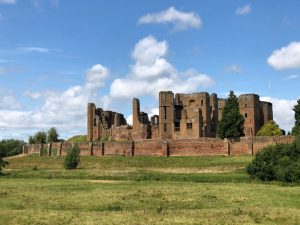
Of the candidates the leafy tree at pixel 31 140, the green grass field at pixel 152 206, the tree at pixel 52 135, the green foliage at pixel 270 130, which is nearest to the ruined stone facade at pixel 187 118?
the green foliage at pixel 270 130

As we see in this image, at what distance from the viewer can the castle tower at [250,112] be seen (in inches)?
3600

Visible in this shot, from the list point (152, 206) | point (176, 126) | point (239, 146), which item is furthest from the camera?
point (176, 126)

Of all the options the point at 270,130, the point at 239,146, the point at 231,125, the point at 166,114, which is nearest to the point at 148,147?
the point at 166,114

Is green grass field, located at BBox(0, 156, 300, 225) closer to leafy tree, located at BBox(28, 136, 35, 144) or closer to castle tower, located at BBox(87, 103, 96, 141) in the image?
castle tower, located at BBox(87, 103, 96, 141)

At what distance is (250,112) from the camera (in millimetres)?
91750

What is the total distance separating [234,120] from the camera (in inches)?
3110

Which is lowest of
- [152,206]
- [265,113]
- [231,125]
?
[152,206]

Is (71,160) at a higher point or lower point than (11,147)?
lower

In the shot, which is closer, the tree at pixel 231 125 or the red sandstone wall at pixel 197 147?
the red sandstone wall at pixel 197 147

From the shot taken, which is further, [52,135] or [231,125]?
[52,135]

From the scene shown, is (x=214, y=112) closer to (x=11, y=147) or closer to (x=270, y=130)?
(x=270, y=130)

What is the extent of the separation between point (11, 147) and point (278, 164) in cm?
9093

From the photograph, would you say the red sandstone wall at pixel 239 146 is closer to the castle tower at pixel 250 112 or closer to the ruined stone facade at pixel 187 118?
the ruined stone facade at pixel 187 118

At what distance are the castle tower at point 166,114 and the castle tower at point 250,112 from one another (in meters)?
14.3
